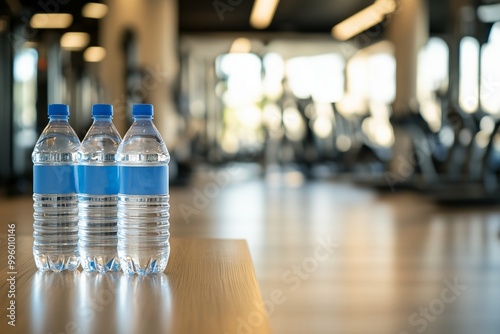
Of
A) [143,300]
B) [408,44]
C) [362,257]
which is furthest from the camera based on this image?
[408,44]

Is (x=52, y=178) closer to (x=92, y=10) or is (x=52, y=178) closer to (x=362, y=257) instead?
(x=362, y=257)

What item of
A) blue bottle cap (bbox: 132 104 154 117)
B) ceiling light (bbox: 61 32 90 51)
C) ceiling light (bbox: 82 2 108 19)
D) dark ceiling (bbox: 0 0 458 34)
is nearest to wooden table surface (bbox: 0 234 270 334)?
blue bottle cap (bbox: 132 104 154 117)

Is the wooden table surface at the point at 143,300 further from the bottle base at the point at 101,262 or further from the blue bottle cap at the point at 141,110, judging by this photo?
the blue bottle cap at the point at 141,110

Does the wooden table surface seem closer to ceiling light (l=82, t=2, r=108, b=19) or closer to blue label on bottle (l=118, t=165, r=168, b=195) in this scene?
blue label on bottle (l=118, t=165, r=168, b=195)

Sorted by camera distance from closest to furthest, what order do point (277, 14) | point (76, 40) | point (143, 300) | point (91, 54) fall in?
point (143, 300) → point (277, 14) → point (76, 40) → point (91, 54)

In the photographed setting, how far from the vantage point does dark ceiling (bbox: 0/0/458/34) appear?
571 inches

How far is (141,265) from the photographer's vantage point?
4.20 feet

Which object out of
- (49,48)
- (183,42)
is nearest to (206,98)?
(183,42)

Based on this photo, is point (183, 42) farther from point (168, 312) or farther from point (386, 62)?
point (168, 312)

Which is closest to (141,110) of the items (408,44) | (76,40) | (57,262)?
(57,262)

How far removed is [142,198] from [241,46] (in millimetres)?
17472

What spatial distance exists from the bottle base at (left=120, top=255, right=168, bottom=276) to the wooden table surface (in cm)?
2

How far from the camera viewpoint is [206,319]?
0.93m

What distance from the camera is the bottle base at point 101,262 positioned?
Answer: 1.28 m
